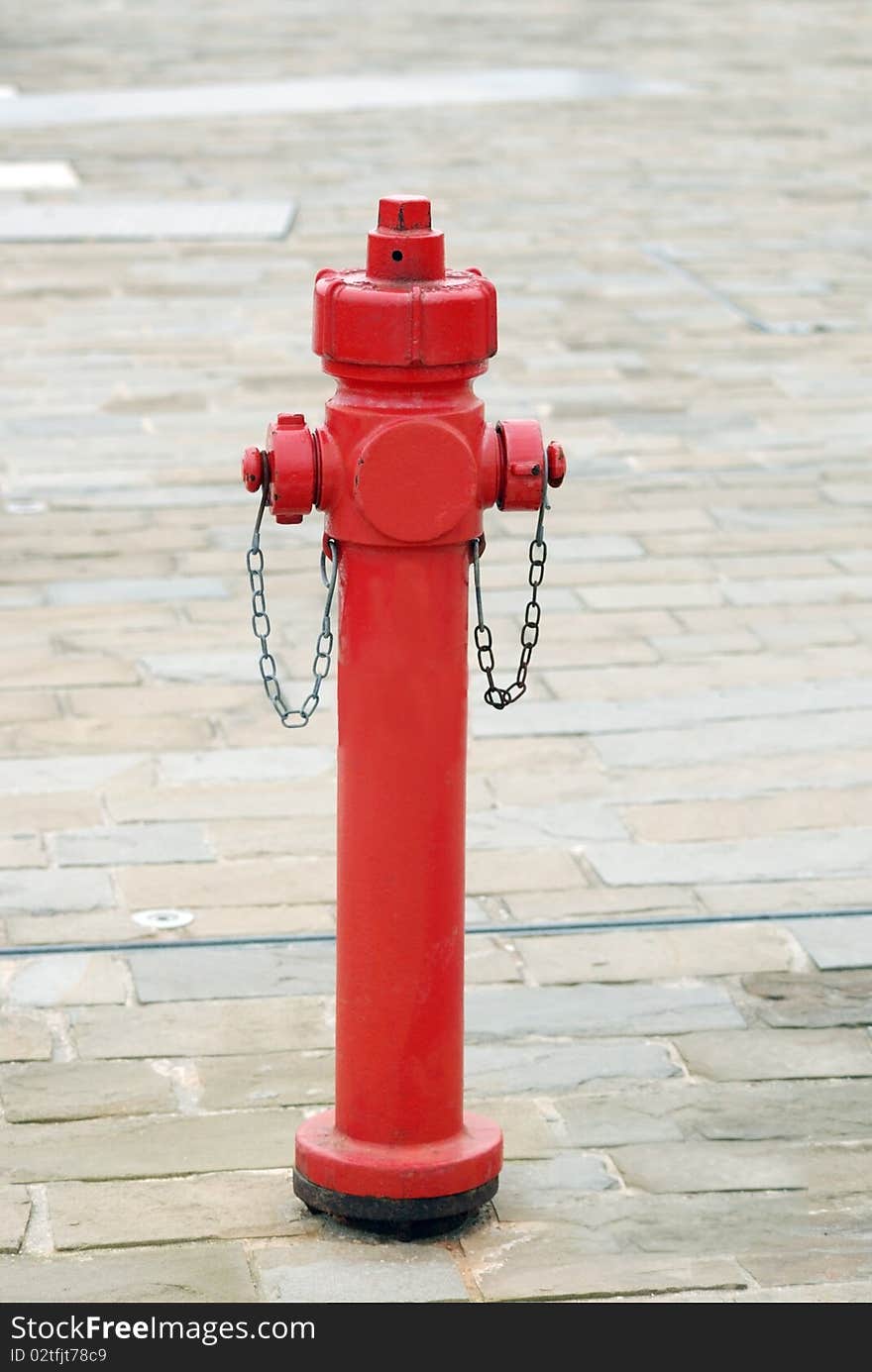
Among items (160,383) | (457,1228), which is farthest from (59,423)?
(457,1228)

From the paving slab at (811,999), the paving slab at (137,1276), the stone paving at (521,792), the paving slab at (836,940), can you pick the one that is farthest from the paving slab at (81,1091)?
the paving slab at (836,940)

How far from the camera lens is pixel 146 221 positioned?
1167cm

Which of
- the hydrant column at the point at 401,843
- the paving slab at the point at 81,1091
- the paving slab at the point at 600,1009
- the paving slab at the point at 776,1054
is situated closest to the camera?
the hydrant column at the point at 401,843

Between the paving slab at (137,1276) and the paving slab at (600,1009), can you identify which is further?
the paving slab at (600,1009)

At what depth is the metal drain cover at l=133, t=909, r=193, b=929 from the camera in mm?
4305

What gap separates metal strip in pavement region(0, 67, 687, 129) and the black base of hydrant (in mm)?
12546

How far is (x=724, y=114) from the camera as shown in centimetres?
1541

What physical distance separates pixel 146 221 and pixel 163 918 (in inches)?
313

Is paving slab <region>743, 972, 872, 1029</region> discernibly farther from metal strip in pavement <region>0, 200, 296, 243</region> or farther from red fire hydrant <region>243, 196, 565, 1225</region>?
metal strip in pavement <region>0, 200, 296, 243</region>

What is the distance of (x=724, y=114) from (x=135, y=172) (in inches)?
179

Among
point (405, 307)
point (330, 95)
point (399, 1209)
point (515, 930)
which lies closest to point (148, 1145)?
point (399, 1209)

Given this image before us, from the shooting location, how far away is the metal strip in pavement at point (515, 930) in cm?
420

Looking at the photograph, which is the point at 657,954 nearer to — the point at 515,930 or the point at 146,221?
the point at 515,930

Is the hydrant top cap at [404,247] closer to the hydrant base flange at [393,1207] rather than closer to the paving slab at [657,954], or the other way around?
the hydrant base flange at [393,1207]
